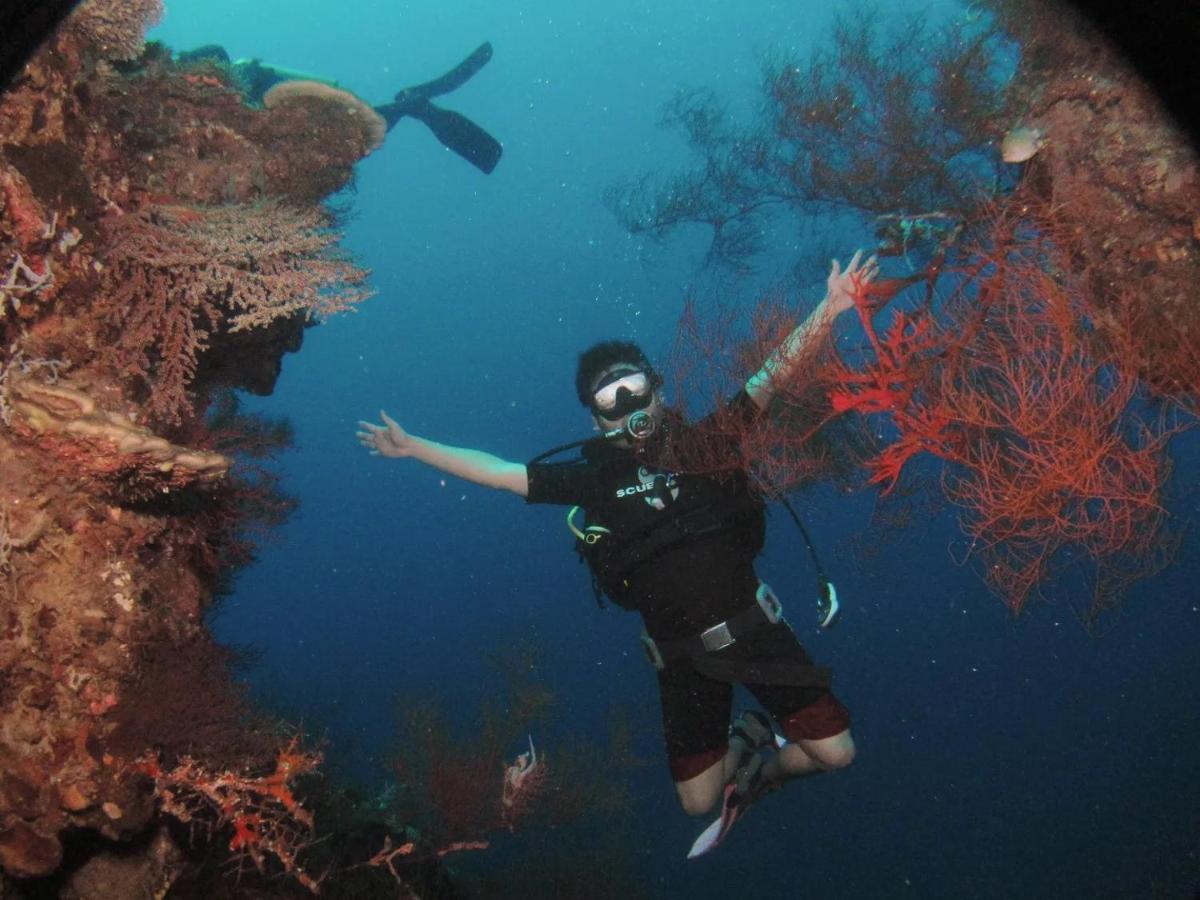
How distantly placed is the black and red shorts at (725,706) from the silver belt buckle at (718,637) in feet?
0.29

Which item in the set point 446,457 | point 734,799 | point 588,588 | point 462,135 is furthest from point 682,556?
point 588,588

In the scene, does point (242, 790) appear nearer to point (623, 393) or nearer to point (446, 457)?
point (446, 457)

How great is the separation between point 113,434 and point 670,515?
349cm

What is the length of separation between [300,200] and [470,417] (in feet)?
222

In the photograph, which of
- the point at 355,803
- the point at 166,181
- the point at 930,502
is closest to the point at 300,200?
the point at 166,181

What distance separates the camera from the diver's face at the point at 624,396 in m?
5.02

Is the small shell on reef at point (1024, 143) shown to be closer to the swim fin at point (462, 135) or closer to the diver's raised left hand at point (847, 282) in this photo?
the diver's raised left hand at point (847, 282)

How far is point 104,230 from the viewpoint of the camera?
345 centimetres

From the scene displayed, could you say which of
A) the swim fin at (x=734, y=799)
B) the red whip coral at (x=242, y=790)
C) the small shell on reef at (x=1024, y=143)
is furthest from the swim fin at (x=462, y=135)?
the red whip coral at (x=242, y=790)

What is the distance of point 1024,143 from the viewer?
13.4ft

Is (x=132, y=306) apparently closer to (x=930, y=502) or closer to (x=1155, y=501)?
(x=930, y=502)

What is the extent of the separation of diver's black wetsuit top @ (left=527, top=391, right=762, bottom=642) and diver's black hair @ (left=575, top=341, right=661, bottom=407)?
1.88 feet

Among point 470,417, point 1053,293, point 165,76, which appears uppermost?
point 470,417

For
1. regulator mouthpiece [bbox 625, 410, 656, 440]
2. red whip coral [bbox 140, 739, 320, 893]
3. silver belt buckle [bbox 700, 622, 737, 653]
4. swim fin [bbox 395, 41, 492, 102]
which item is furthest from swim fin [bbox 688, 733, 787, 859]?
swim fin [bbox 395, 41, 492, 102]
